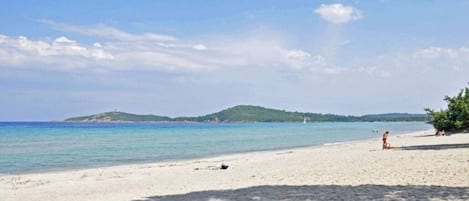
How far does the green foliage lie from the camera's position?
4759 cm

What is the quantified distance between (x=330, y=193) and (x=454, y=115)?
41.7 metres

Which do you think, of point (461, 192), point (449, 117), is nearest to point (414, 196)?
point (461, 192)

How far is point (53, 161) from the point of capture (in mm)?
31391

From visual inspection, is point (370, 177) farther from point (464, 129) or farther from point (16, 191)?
point (464, 129)

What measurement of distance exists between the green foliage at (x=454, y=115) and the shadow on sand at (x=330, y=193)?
37764 millimetres

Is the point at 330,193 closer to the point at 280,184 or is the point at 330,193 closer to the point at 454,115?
the point at 280,184

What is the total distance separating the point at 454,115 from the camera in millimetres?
49844

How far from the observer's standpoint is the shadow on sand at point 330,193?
11.3m

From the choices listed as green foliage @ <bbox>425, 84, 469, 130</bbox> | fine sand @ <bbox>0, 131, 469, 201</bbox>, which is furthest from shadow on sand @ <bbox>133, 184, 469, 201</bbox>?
green foliage @ <bbox>425, 84, 469, 130</bbox>

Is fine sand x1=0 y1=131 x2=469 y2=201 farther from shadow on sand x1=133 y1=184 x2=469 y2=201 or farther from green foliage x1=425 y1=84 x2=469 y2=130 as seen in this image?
green foliage x1=425 y1=84 x2=469 y2=130

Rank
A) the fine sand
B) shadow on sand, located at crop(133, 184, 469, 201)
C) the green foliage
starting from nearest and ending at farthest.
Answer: shadow on sand, located at crop(133, 184, 469, 201), the fine sand, the green foliage

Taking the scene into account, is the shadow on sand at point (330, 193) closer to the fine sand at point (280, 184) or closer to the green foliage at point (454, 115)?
the fine sand at point (280, 184)

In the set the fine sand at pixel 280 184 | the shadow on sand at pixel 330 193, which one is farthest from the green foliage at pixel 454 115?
the shadow on sand at pixel 330 193

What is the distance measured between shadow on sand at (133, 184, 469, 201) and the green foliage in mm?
37764
